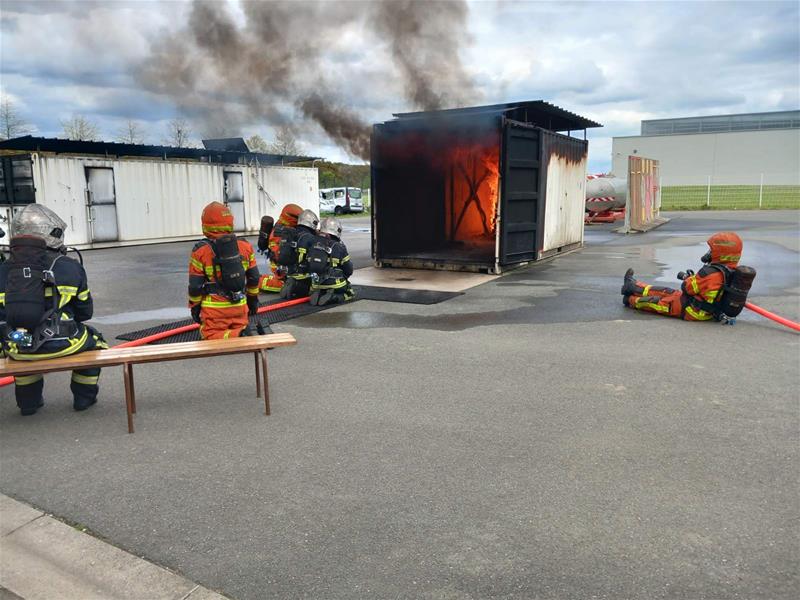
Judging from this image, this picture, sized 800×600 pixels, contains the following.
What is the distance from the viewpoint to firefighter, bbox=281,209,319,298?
9.07m

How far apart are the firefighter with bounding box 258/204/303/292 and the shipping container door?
154 inches

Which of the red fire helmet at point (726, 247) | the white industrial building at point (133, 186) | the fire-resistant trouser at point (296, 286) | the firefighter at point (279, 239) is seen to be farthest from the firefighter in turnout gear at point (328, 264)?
the white industrial building at point (133, 186)

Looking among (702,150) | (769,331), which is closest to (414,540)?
(769,331)

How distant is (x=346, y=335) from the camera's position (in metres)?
7.14

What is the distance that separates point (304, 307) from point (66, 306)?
172 inches

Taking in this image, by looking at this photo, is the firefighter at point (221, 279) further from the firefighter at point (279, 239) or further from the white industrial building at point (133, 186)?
the white industrial building at point (133, 186)

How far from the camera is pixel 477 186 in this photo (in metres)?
14.5

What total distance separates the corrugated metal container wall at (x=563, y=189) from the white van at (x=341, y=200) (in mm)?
22301

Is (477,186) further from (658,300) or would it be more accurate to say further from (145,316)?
(145,316)

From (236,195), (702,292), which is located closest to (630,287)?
(702,292)

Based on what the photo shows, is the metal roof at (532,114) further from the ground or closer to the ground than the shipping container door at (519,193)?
further from the ground

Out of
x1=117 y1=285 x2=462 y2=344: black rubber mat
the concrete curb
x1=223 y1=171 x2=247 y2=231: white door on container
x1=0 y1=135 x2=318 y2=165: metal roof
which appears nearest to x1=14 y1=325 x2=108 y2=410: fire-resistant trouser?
the concrete curb

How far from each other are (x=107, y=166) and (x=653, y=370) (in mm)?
17305

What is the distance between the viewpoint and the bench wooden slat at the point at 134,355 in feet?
13.9
